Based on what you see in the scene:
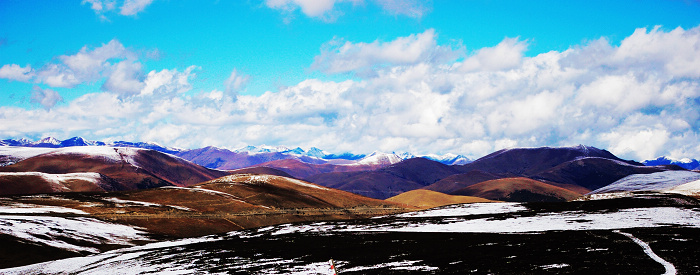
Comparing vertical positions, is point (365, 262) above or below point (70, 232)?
below

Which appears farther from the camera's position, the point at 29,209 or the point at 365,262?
the point at 29,209

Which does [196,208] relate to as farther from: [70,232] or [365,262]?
[365,262]

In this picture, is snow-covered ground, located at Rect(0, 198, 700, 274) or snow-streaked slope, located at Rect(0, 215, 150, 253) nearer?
snow-covered ground, located at Rect(0, 198, 700, 274)

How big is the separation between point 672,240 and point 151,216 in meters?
108

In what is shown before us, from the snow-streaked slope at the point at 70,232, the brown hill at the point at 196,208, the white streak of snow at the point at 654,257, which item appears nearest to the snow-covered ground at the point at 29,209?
the brown hill at the point at 196,208

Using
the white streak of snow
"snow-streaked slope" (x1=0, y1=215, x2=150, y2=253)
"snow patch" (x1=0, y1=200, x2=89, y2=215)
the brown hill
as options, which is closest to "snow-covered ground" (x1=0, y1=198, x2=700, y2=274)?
the white streak of snow

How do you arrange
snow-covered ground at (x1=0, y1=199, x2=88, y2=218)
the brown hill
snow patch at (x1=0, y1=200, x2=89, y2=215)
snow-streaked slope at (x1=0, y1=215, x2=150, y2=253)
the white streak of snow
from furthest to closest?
the brown hill < snow-covered ground at (x1=0, y1=199, x2=88, y2=218) < snow patch at (x1=0, y1=200, x2=89, y2=215) < snow-streaked slope at (x1=0, y1=215, x2=150, y2=253) < the white streak of snow

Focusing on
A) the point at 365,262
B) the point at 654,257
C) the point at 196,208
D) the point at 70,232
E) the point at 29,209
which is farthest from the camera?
the point at 196,208

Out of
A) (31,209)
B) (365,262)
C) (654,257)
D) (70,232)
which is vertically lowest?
(365,262)

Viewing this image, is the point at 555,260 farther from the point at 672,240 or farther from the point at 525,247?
the point at 672,240

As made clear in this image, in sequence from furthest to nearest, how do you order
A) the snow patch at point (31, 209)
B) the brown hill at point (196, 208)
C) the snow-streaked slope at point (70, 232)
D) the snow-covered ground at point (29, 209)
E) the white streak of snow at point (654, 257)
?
the brown hill at point (196, 208) → the snow-covered ground at point (29, 209) → the snow patch at point (31, 209) → the snow-streaked slope at point (70, 232) → the white streak of snow at point (654, 257)

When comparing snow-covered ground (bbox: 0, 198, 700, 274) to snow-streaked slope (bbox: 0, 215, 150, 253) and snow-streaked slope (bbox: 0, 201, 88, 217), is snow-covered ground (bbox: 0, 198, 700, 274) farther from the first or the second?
snow-streaked slope (bbox: 0, 201, 88, 217)

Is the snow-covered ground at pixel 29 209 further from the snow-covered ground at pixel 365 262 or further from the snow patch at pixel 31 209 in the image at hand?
the snow-covered ground at pixel 365 262

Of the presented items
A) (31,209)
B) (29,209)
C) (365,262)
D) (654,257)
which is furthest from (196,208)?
(654,257)
